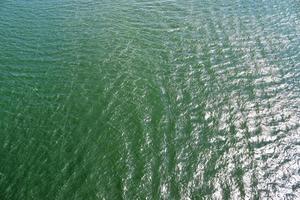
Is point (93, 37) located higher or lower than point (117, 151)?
higher

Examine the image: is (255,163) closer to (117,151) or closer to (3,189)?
(117,151)

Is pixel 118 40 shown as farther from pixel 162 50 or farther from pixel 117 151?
pixel 117 151

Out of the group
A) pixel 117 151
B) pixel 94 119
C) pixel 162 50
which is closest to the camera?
pixel 117 151

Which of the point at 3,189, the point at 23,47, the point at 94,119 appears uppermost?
the point at 23,47

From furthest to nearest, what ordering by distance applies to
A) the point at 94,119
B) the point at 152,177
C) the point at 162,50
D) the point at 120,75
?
the point at 162,50 < the point at 120,75 < the point at 94,119 < the point at 152,177

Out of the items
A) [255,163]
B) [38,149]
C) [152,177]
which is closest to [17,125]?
[38,149]

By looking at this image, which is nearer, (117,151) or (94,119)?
(117,151)
